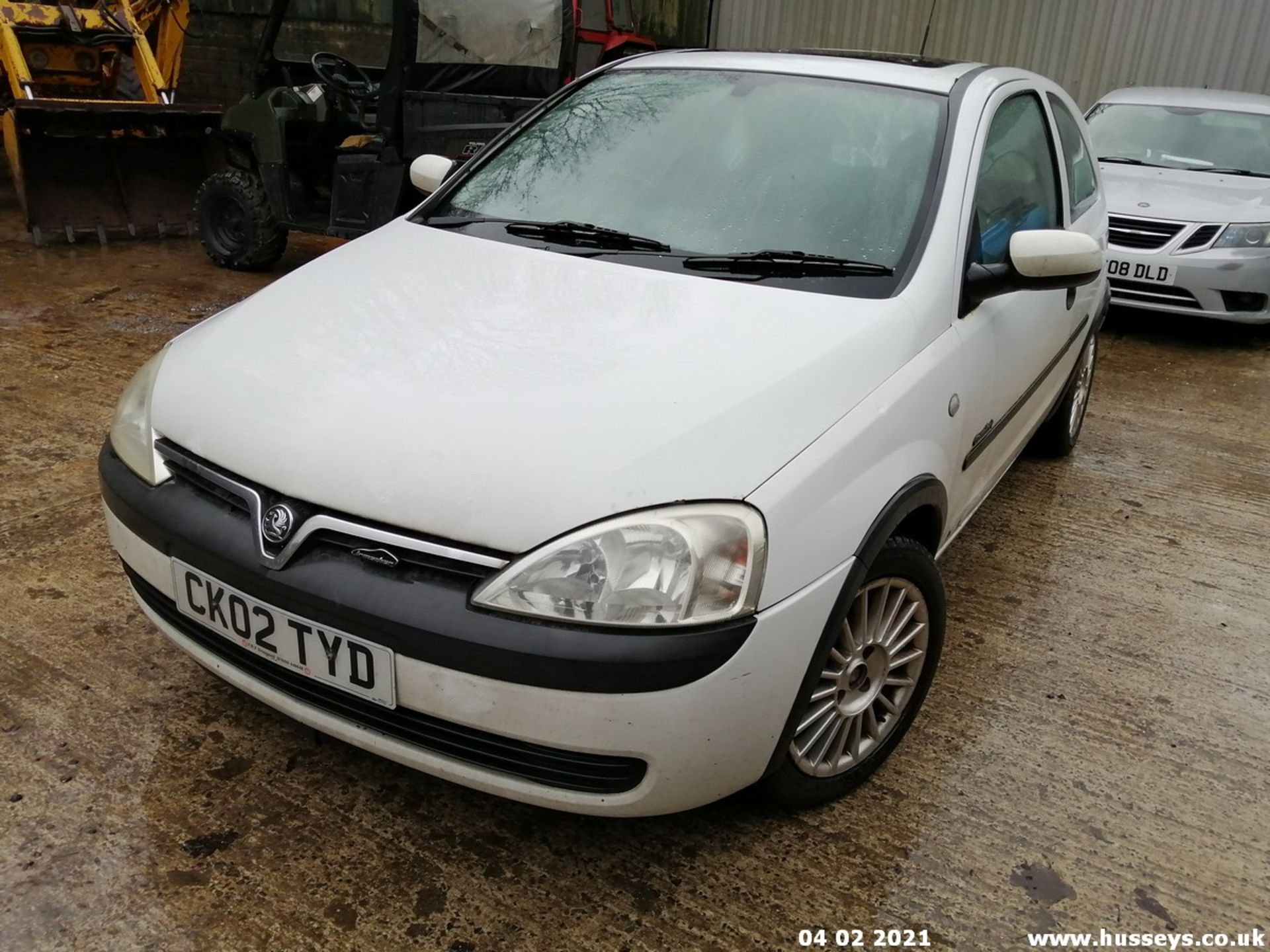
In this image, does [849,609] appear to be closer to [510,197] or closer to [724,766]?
[724,766]

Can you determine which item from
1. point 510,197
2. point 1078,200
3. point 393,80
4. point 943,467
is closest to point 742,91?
point 510,197

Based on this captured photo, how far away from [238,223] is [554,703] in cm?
619

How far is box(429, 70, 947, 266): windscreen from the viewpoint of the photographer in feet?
8.38

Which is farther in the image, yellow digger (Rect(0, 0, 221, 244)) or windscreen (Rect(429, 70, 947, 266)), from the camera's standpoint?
yellow digger (Rect(0, 0, 221, 244))

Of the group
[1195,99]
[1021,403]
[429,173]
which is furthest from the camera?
[1195,99]

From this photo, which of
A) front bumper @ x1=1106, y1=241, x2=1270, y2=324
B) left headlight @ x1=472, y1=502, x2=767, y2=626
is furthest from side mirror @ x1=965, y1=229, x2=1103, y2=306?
front bumper @ x1=1106, y1=241, x2=1270, y2=324

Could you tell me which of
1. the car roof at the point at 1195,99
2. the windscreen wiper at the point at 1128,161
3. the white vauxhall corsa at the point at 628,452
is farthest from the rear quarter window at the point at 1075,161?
the car roof at the point at 1195,99

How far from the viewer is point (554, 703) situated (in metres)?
1.68

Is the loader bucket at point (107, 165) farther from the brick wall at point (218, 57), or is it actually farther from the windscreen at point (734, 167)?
the windscreen at point (734, 167)

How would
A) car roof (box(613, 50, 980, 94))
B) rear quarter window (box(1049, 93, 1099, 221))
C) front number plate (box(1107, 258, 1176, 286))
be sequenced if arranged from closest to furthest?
car roof (box(613, 50, 980, 94)), rear quarter window (box(1049, 93, 1099, 221)), front number plate (box(1107, 258, 1176, 286))

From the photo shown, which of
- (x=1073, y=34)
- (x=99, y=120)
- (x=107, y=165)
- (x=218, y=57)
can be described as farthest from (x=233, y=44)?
(x=1073, y=34)

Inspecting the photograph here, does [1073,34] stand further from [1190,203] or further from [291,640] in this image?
[291,640]

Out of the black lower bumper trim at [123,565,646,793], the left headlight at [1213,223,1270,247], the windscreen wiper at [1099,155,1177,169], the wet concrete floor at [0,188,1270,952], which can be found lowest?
the wet concrete floor at [0,188,1270,952]
